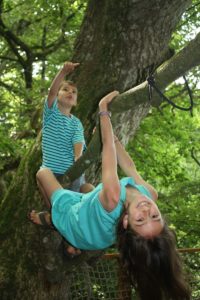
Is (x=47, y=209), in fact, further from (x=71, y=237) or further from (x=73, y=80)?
(x=73, y=80)

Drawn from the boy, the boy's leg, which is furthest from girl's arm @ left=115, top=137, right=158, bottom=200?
the boy's leg

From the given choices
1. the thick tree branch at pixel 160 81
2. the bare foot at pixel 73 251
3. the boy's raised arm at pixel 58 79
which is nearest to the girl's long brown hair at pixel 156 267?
the thick tree branch at pixel 160 81

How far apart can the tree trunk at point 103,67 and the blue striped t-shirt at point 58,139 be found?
469 millimetres

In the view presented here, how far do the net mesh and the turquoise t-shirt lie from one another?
1422mm

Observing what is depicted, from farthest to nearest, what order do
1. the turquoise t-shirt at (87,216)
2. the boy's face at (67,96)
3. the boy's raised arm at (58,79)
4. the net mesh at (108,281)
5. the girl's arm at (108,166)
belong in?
1. the net mesh at (108,281)
2. the boy's face at (67,96)
3. the boy's raised arm at (58,79)
4. the turquoise t-shirt at (87,216)
5. the girl's arm at (108,166)

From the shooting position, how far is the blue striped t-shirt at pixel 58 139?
3.68m

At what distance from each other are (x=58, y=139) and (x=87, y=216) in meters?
1.06

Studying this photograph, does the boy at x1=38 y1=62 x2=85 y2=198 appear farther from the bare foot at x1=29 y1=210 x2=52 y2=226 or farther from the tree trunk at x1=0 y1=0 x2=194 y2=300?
the tree trunk at x1=0 y1=0 x2=194 y2=300

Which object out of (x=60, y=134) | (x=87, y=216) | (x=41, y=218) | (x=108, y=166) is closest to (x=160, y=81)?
(x=108, y=166)

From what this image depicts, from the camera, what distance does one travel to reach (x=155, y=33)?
170 inches

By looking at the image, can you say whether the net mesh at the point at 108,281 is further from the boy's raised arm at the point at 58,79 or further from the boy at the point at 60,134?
the boy's raised arm at the point at 58,79

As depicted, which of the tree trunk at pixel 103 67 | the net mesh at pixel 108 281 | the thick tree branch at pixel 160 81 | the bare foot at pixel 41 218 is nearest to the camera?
the thick tree branch at pixel 160 81

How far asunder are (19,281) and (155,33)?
283 centimetres

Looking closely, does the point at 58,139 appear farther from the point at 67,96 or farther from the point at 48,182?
the point at 48,182
